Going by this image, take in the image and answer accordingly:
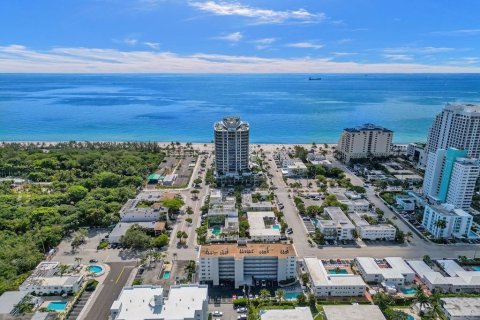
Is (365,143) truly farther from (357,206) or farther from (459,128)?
(357,206)

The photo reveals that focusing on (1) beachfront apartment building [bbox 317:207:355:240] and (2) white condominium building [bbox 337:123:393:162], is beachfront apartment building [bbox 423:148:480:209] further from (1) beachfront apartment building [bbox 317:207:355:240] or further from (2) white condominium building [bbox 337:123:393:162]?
(2) white condominium building [bbox 337:123:393:162]

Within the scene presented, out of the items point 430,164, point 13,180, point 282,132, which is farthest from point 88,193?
point 282,132

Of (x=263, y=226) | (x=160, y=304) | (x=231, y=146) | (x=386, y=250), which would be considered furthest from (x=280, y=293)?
(x=231, y=146)

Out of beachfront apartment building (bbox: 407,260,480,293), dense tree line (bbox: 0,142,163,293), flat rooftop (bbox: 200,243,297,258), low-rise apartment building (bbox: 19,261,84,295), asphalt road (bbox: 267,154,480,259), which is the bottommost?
asphalt road (bbox: 267,154,480,259)

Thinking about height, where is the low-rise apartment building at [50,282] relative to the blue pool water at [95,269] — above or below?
above

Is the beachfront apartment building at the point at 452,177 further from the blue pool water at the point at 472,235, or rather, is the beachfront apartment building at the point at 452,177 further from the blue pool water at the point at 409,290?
the blue pool water at the point at 409,290

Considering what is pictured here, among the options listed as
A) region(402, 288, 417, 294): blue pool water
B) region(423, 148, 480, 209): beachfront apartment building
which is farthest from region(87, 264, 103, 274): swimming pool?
region(423, 148, 480, 209): beachfront apartment building

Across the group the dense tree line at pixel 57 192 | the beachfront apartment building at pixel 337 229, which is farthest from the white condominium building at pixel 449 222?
the dense tree line at pixel 57 192

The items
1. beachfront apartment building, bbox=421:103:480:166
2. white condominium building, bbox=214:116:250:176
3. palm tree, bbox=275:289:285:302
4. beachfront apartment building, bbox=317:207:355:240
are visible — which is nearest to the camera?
palm tree, bbox=275:289:285:302
